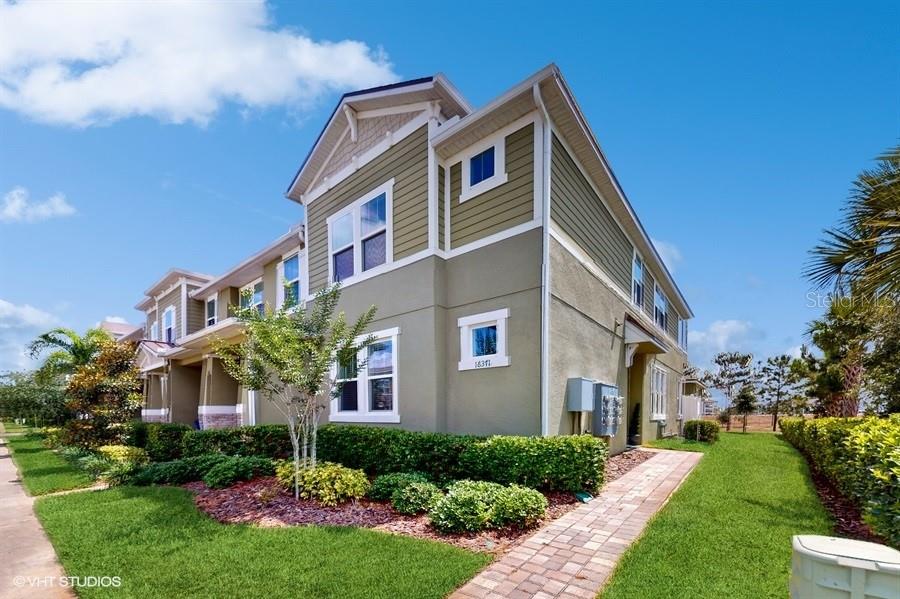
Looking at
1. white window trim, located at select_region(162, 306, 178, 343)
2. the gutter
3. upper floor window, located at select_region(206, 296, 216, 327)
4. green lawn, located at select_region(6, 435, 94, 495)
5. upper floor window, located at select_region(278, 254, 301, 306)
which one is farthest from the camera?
white window trim, located at select_region(162, 306, 178, 343)

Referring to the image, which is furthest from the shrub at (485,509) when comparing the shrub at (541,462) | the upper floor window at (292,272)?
the upper floor window at (292,272)

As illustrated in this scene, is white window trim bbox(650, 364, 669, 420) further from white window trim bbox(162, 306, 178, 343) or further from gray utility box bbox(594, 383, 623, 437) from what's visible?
white window trim bbox(162, 306, 178, 343)

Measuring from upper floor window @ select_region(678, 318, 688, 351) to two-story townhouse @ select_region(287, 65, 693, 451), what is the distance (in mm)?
12619

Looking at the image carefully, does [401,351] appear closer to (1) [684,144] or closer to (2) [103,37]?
(2) [103,37]

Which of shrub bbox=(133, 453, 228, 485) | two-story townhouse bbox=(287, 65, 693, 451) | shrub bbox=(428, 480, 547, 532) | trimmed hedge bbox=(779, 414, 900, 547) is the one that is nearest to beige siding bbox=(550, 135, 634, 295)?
two-story townhouse bbox=(287, 65, 693, 451)

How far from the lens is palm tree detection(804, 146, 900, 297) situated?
6.86 metres

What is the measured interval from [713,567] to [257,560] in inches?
189

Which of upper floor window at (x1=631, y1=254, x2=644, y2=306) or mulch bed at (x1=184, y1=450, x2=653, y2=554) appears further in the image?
upper floor window at (x1=631, y1=254, x2=644, y2=306)

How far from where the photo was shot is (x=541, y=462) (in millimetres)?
7129

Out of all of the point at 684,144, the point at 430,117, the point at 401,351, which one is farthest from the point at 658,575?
the point at 684,144

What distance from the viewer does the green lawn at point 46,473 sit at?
9.84 m

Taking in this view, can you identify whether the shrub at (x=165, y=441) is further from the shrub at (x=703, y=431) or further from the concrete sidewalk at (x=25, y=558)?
the shrub at (x=703, y=431)

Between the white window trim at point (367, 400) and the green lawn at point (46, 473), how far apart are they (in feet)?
18.0

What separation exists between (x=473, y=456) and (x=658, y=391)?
38.0 ft
